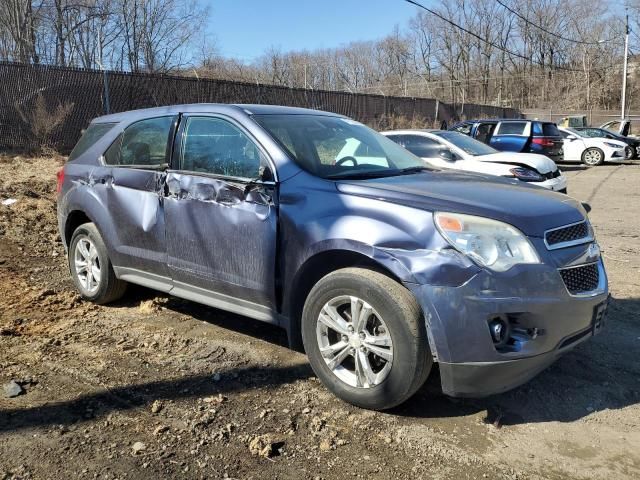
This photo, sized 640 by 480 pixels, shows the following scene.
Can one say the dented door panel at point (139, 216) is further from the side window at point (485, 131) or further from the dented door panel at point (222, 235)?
the side window at point (485, 131)

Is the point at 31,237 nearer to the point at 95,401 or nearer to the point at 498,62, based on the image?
the point at 95,401

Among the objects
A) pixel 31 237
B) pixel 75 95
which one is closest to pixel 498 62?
pixel 75 95

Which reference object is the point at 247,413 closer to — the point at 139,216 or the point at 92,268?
the point at 139,216

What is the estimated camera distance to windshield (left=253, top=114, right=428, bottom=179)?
3766mm

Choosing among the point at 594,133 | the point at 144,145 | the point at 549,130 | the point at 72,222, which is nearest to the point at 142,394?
the point at 144,145

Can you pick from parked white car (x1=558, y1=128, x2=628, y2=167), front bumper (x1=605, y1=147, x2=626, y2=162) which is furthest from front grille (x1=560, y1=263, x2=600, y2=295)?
front bumper (x1=605, y1=147, x2=626, y2=162)

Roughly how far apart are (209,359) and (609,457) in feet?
8.14

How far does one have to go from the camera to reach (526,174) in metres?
10.0

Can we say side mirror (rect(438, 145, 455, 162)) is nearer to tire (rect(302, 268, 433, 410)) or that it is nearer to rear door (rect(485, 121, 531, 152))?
rear door (rect(485, 121, 531, 152))

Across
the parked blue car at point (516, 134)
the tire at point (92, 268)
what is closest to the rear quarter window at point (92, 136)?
the tire at point (92, 268)

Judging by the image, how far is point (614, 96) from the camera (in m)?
56.6

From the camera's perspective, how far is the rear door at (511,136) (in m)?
16.6

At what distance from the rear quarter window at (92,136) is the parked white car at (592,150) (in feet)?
65.8

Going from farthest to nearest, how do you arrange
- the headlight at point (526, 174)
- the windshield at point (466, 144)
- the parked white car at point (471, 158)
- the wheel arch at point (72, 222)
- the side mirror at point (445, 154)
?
1. the windshield at point (466, 144)
2. the side mirror at point (445, 154)
3. the parked white car at point (471, 158)
4. the headlight at point (526, 174)
5. the wheel arch at point (72, 222)
